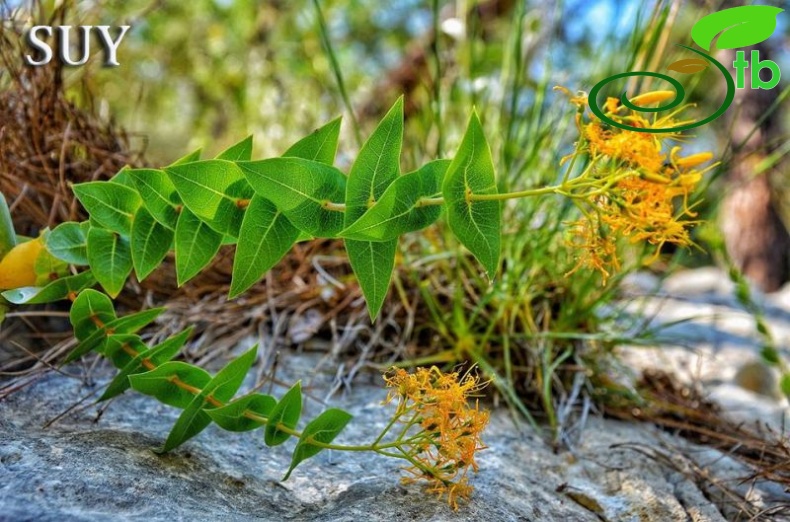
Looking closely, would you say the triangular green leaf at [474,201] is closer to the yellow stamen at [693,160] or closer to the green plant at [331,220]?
the green plant at [331,220]

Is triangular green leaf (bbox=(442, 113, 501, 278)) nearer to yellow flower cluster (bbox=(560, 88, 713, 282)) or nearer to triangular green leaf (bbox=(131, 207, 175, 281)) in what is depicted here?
yellow flower cluster (bbox=(560, 88, 713, 282))

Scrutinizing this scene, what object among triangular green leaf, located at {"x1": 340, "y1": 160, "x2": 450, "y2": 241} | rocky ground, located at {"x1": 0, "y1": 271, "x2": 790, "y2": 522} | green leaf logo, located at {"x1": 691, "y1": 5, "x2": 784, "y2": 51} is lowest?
rocky ground, located at {"x1": 0, "y1": 271, "x2": 790, "y2": 522}

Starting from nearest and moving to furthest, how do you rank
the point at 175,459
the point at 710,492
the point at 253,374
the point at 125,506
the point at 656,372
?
the point at 125,506 < the point at 175,459 < the point at 710,492 < the point at 253,374 < the point at 656,372

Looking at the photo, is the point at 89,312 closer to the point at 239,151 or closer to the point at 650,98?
the point at 239,151

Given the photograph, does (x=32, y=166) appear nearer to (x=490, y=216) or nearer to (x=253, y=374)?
(x=253, y=374)

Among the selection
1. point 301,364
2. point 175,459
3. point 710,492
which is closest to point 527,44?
point 301,364

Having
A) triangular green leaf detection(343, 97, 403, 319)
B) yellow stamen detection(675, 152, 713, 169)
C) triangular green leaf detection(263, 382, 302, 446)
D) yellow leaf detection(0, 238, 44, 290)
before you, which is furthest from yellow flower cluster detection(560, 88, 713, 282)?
yellow leaf detection(0, 238, 44, 290)

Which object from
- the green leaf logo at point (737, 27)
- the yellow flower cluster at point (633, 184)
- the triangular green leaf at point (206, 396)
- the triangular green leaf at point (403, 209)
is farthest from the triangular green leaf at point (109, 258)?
the green leaf logo at point (737, 27)
